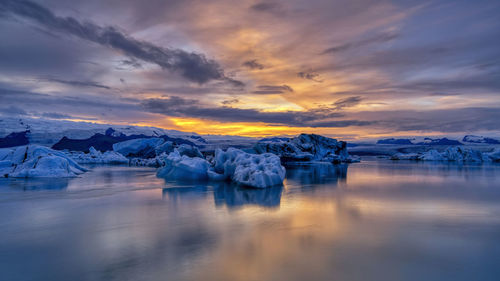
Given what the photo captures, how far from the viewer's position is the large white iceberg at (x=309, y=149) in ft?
97.6

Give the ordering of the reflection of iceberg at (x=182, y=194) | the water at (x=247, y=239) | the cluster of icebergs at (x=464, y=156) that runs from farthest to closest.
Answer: the cluster of icebergs at (x=464, y=156) < the reflection of iceberg at (x=182, y=194) < the water at (x=247, y=239)

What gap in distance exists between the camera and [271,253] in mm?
3832

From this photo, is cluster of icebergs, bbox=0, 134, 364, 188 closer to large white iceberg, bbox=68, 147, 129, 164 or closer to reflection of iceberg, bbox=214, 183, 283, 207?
reflection of iceberg, bbox=214, 183, 283, 207

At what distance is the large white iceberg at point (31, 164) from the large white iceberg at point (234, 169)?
477cm

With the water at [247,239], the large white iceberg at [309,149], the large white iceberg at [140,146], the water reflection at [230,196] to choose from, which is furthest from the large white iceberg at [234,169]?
the large white iceberg at [140,146]

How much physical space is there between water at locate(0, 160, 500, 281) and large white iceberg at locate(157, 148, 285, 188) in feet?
8.52

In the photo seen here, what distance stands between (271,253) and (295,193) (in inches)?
234

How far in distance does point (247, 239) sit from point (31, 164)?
1390 cm

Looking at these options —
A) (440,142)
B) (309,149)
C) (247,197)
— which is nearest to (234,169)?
(247,197)

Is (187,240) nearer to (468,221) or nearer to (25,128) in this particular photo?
(468,221)

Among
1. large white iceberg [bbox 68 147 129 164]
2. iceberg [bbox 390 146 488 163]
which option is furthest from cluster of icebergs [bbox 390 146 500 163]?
large white iceberg [bbox 68 147 129 164]

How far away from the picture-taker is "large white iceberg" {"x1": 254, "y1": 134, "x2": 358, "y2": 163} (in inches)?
1171

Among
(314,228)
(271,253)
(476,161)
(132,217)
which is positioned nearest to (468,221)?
(314,228)

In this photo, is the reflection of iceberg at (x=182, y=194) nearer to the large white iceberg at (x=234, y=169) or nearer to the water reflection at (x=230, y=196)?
the water reflection at (x=230, y=196)
